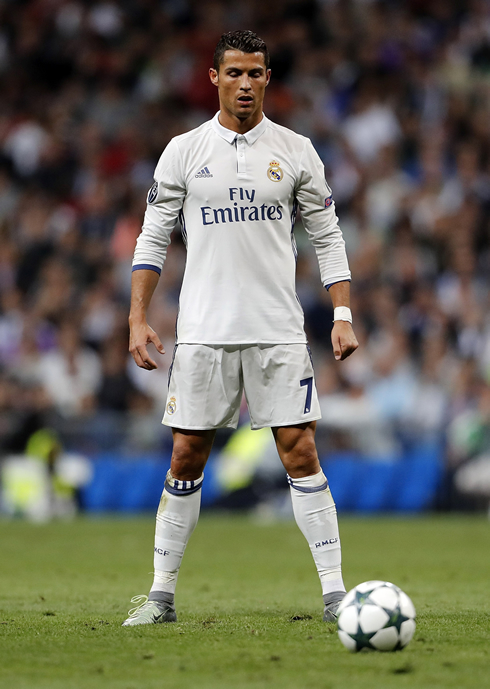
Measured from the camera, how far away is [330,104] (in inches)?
656

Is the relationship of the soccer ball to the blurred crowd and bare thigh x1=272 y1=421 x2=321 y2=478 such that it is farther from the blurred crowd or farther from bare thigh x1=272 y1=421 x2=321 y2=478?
the blurred crowd

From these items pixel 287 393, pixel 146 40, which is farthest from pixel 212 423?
pixel 146 40

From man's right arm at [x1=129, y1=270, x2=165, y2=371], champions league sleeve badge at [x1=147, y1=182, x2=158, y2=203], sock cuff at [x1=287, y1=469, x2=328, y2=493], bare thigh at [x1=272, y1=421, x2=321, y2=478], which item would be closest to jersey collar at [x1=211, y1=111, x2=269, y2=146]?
champions league sleeve badge at [x1=147, y1=182, x2=158, y2=203]

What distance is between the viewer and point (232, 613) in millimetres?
5438

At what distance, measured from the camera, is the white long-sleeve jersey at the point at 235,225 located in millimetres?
5223

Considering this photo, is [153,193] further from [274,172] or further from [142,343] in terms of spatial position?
[142,343]

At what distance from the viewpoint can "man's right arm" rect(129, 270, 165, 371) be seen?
5.17 metres

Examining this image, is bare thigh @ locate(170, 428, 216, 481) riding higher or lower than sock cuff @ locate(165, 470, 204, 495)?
higher

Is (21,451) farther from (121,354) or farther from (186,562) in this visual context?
(186,562)

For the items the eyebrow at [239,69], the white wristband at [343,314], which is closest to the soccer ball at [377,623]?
the white wristband at [343,314]

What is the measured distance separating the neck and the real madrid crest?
220 mm

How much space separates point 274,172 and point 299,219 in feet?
34.0

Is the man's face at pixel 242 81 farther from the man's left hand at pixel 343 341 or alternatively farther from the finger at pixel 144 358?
the finger at pixel 144 358

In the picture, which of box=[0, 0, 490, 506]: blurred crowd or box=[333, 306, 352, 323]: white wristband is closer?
box=[333, 306, 352, 323]: white wristband
